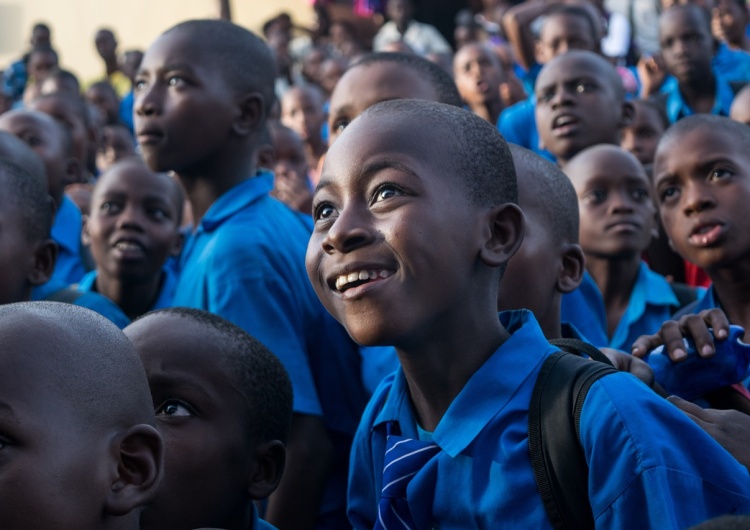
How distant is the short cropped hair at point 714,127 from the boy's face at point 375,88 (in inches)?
29.7

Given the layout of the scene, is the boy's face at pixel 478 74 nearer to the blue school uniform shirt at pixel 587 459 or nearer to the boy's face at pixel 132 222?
the boy's face at pixel 132 222

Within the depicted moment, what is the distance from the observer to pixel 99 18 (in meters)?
14.9

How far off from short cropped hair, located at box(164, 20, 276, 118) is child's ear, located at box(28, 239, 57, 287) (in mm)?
746

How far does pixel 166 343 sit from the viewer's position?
7.35ft

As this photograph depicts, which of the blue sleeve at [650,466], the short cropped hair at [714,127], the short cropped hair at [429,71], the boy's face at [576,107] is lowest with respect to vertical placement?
the blue sleeve at [650,466]

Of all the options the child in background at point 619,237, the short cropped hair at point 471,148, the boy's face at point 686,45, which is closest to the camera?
the short cropped hair at point 471,148

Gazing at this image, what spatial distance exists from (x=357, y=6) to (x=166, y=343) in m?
10.2

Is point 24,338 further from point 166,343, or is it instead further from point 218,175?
point 218,175

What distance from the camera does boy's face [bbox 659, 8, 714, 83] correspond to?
5.90m

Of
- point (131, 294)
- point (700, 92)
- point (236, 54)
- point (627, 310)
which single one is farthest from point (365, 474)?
point (700, 92)

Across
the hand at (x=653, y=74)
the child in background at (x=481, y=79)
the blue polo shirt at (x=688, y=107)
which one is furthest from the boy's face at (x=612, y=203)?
the hand at (x=653, y=74)

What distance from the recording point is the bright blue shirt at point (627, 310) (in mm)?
3043

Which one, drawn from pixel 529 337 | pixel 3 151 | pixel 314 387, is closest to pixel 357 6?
pixel 3 151

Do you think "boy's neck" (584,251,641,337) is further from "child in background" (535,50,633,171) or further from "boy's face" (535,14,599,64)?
"boy's face" (535,14,599,64)
